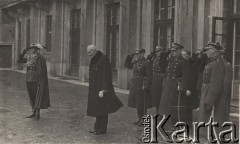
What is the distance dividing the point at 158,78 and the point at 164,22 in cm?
620

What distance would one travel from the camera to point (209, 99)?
6.51 m

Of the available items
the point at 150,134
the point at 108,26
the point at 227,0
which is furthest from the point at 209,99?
the point at 108,26

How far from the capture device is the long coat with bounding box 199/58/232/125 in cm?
649

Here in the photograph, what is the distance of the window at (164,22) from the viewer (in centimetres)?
1448

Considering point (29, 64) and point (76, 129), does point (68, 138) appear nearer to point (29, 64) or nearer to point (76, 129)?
point (76, 129)

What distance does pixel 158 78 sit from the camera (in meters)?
8.98

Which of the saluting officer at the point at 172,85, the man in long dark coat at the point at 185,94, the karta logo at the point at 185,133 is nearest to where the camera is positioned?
the karta logo at the point at 185,133

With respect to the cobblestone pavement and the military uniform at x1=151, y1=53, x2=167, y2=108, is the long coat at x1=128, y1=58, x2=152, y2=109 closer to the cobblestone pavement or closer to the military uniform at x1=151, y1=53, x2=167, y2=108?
the military uniform at x1=151, y1=53, x2=167, y2=108

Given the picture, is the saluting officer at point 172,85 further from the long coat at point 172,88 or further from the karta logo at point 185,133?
the karta logo at point 185,133

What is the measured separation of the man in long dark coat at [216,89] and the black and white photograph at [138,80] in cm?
1

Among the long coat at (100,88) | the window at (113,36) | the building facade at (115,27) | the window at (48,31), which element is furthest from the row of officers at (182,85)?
the window at (48,31)

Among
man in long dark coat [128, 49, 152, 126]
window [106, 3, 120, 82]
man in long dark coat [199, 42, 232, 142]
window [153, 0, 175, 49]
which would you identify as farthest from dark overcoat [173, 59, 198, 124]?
window [106, 3, 120, 82]

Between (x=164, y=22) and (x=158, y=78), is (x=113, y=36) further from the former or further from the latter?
(x=158, y=78)

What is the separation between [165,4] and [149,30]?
1.11 meters
